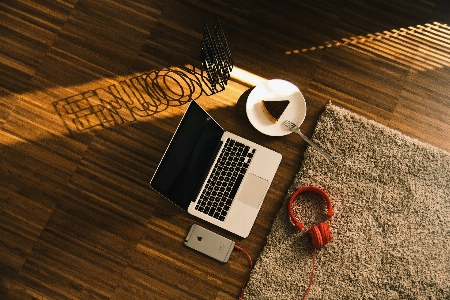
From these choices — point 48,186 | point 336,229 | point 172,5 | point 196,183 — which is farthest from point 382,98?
point 48,186

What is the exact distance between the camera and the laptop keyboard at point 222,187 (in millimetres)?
1441

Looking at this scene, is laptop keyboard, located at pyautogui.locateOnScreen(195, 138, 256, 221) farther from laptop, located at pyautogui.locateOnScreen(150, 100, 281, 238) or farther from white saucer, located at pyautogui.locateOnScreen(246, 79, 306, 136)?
white saucer, located at pyautogui.locateOnScreen(246, 79, 306, 136)

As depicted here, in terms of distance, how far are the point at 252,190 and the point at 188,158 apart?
0.91ft

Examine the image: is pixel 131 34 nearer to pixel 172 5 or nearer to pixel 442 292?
pixel 172 5

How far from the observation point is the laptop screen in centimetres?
127

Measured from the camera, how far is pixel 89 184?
5.01ft

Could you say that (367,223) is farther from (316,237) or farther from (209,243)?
(209,243)

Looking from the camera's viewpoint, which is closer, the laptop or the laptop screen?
the laptop screen

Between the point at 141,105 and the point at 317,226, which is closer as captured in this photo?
the point at 317,226

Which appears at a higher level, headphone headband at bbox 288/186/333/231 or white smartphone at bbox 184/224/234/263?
headphone headband at bbox 288/186/333/231

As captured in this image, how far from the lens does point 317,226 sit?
1418mm

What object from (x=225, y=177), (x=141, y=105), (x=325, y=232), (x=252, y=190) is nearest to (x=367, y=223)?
(x=325, y=232)

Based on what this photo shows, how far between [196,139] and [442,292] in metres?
1.04

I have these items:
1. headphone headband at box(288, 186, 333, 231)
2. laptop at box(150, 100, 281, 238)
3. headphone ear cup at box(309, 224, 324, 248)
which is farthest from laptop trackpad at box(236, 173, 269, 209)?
headphone ear cup at box(309, 224, 324, 248)
